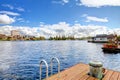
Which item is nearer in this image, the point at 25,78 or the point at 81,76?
the point at 81,76

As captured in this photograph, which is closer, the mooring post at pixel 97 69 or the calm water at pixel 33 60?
the mooring post at pixel 97 69

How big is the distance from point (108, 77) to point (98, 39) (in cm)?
11513

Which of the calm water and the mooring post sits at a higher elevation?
the mooring post

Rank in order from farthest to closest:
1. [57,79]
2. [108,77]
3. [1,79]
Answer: [1,79] → [108,77] → [57,79]

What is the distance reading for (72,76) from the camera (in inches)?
315

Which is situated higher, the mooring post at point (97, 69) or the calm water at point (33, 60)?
the mooring post at point (97, 69)

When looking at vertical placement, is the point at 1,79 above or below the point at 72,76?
below

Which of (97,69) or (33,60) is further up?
(97,69)

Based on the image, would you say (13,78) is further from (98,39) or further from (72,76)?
(98,39)

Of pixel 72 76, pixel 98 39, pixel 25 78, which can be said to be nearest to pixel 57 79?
pixel 72 76

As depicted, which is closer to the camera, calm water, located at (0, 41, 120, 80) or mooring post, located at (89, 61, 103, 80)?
mooring post, located at (89, 61, 103, 80)

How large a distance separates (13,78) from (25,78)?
1.36 metres

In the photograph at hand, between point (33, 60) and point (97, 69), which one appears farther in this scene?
point (33, 60)

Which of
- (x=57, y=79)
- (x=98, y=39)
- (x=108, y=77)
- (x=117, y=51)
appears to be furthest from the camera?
(x=98, y=39)
